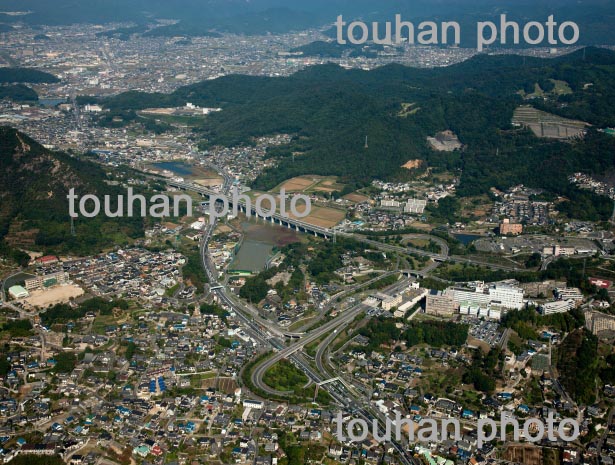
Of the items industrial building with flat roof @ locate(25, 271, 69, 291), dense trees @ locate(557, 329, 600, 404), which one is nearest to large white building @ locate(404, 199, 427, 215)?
dense trees @ locate(557, 329, 600, 404)

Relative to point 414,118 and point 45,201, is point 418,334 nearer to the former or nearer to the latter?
point 45,201

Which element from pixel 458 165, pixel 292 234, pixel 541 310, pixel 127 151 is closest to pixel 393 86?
pixel 458 165

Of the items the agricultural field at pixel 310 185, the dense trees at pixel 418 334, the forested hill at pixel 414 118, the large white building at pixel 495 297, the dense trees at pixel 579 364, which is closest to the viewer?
the dense trees at pixel 579 364

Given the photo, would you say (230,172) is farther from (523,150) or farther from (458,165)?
(523,150)

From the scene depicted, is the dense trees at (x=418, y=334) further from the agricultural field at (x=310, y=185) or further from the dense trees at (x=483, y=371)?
the agricultural field at (x=310, y=185)

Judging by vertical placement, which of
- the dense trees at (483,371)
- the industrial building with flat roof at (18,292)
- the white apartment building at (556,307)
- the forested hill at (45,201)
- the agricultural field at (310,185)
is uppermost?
the forested hill at (45,201)

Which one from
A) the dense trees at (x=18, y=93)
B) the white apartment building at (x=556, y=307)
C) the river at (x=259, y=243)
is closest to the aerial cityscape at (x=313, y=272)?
the white apartment building at (x=556, y=307)

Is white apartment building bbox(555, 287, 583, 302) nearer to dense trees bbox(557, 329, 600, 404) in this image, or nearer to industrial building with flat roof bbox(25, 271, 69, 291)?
dense trees bbox(557, 329, 600, 404)

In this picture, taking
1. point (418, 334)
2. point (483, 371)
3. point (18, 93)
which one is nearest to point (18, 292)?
point (418, 334)

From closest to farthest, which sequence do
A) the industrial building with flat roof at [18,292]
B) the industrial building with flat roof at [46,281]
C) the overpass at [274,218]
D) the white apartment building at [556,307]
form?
the white apartment building at [556,307] < the industrial building with flat roof at [18,292] < the industrial building with flat roof at [46,281] < the overpass at [274,218]
